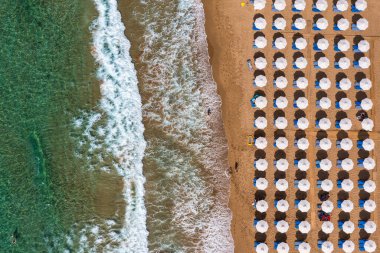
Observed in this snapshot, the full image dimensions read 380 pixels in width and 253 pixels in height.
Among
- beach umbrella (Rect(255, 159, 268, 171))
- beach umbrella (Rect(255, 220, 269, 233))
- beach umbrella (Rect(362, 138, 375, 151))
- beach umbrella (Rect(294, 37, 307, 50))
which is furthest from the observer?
beach umbrella (Rect(294, 37, 307, 50))

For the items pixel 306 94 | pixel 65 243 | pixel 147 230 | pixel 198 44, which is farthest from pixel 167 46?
pixel 65 243

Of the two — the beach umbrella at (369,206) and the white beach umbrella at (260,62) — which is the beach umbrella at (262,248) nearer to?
the beach umbrella at (369,206)

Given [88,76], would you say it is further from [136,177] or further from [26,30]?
[136,177]

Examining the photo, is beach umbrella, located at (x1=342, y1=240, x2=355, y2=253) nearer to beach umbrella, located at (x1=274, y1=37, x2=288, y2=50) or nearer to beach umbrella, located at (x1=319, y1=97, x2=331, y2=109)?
beach umbrella, located at (x1=319, y1=97, x2=331, y2=109)

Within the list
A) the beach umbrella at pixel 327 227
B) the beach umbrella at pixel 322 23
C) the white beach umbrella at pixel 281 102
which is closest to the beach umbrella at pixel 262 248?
the beach umbrella at pixel 327 227

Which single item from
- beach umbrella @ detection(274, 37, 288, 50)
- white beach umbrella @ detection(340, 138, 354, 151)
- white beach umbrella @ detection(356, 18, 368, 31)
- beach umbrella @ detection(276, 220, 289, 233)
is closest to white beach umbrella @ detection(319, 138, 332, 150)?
white beach umbrella @ detection(340, 138, 354, 151)

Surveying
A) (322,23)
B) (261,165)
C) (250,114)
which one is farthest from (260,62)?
(261,165)
